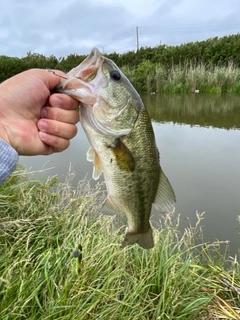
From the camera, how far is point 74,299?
7.79 ft

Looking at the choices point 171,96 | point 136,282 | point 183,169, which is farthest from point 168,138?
point 171,96

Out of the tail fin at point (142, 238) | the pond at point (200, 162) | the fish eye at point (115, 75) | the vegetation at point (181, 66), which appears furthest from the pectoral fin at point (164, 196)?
the vegetation at point (181, 66)

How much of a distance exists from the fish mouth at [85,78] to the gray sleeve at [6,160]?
18.4 inches

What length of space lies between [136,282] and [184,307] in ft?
1.44

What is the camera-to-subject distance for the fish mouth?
147 cm

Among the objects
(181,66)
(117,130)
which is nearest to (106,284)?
(117,130)

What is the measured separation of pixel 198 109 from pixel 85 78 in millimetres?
12414

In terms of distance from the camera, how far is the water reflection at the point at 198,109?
11.1 meters

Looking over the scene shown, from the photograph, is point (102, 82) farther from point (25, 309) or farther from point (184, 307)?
point (184, 307)

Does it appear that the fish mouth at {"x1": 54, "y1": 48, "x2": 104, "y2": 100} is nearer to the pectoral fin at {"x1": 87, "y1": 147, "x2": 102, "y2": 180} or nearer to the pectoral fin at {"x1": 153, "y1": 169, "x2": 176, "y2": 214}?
the pectoral fin at {"x1": 87, "y1": 147, "x2": 102, "y2": 180}

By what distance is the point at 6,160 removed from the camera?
1.70 meters

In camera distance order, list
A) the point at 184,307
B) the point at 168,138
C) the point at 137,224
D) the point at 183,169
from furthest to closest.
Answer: the point at 168,138, the point at 183,169, the point at 184,307, the point at 137,224

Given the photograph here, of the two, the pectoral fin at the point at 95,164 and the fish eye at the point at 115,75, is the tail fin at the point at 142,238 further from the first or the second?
the fish eye at the point at 115,75

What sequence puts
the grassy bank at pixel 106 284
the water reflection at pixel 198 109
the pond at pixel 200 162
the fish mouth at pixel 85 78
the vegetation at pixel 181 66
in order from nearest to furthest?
the fish mouth at pixel 85 78
the grassy bank at pixel 106 284
the pond at pixel 200 162
the water reflection at pixel 198 109
the vegetation at pixel 181 66
